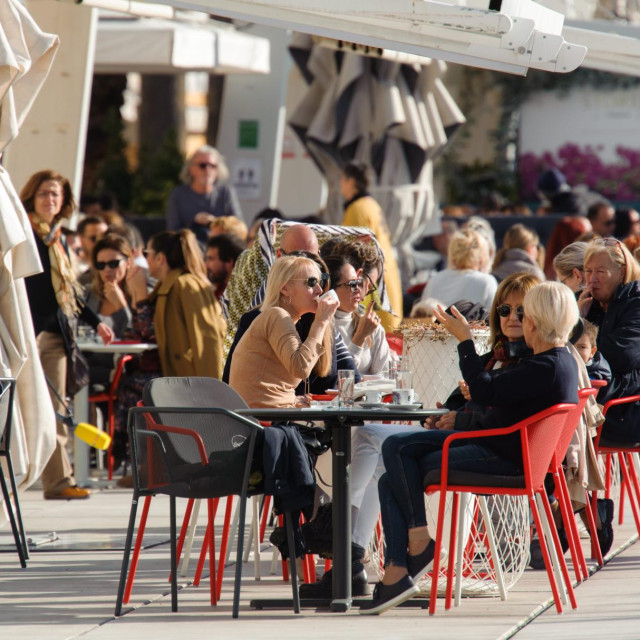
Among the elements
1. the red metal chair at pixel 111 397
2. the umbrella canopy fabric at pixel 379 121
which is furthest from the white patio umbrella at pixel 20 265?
the umbrella canopy fabric at pixel 379 121

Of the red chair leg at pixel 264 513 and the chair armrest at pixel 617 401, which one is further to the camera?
the red chair leg at pixel 264 513

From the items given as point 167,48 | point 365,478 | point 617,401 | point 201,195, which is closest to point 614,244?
point 617,401

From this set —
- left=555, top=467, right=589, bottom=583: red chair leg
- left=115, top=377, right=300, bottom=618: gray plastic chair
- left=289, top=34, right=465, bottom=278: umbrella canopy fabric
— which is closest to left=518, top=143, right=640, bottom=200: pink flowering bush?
left=289, top=34, right=465, bottom=278: umbrella canopy fabric

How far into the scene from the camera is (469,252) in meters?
9.04

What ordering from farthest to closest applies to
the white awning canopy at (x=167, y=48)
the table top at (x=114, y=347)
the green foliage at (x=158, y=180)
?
the green foliage at (x=158, y=180) → the white awning canopy at (x=167, y=48) → the table top at (x=114, y=347)

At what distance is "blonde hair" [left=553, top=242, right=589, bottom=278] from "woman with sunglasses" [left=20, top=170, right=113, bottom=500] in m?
2.83

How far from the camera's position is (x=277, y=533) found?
5.54 meters

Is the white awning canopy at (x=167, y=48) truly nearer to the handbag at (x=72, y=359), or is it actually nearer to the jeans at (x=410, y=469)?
the handbag at (x=72, y=359)

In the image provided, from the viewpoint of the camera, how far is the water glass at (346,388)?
5402 millimetres

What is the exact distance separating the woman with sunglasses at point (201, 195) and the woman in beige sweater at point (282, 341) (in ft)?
20.2

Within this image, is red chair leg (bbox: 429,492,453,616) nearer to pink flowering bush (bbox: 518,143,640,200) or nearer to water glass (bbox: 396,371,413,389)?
water glass (bbox: 396,371,413,389)

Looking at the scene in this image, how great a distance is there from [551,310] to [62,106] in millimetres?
6172

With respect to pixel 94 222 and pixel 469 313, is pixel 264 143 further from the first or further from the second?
pixel 469 313

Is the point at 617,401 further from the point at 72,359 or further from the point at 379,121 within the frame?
the point at 379,121
